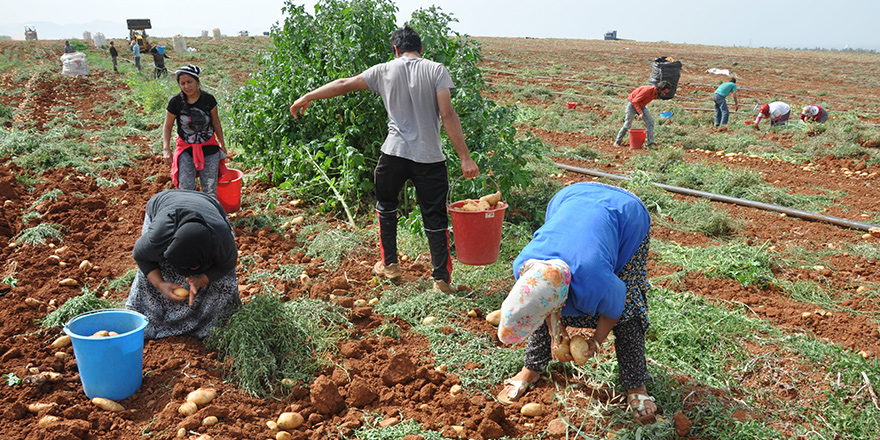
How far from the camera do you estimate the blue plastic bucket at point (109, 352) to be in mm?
2334

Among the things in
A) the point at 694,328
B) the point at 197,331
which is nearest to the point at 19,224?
the point at 197,331

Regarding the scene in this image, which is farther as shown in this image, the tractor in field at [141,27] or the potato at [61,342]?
the tractor in field at [141,27]

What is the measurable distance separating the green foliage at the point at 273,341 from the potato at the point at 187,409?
0.77 ft

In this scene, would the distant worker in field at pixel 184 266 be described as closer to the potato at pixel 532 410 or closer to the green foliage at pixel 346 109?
the potato at pixel 532 410

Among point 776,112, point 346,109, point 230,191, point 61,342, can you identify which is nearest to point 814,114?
point 776,112

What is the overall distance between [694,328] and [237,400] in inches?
85.7

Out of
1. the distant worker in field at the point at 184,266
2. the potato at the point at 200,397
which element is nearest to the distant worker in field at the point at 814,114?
the distant worker in field at the point at 184,266

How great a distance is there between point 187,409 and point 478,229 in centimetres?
174

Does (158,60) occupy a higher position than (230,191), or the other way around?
(158,60)

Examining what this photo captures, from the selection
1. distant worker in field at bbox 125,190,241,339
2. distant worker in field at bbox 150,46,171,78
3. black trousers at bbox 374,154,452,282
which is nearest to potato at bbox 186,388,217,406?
distant worker in field at bbox 125,190,241,339

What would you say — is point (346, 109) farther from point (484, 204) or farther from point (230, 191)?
point (484, 204)

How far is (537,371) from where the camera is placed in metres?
2.56

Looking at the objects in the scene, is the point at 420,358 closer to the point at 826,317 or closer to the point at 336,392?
the point at 336,392

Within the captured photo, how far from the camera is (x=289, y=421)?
2.33 meters
